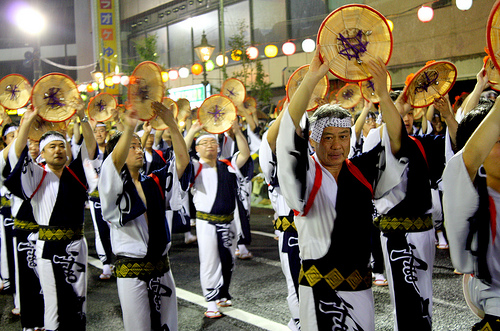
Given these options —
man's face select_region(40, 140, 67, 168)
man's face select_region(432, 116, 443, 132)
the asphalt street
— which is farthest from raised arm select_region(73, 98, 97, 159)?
man's face select_region(432, 116, 443, 132)

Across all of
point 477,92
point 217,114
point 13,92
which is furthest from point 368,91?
point 13,92

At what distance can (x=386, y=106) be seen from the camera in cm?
271

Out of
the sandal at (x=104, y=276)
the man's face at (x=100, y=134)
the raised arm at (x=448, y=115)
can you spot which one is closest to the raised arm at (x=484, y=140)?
the raised arm at (x=448, y=115)

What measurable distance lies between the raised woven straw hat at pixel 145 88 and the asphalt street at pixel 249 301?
8.53 feet

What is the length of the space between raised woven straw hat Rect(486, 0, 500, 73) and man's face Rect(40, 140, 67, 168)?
12.5 feet

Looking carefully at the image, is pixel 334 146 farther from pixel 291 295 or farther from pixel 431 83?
pixel 291 295

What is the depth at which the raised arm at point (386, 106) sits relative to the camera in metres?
2.65

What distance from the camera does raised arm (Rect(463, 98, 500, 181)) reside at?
208 cm

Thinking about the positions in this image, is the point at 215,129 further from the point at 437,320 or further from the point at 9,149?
the point at 437,320

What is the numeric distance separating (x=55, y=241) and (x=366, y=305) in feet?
9.78

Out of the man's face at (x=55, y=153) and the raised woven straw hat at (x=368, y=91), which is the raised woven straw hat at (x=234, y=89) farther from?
the man's face at (x=55, y=153)

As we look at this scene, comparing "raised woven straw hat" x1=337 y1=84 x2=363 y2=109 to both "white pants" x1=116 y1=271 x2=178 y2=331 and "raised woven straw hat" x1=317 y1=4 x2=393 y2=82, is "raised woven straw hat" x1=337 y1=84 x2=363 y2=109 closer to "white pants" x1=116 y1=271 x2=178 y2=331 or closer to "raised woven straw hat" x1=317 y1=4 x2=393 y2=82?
"raised woven straw hat" x1=317 y1=4 x2=393 y2=82

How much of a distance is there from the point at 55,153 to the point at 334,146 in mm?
2946

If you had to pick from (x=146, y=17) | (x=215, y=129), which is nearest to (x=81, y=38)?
(x=146, y=17)
